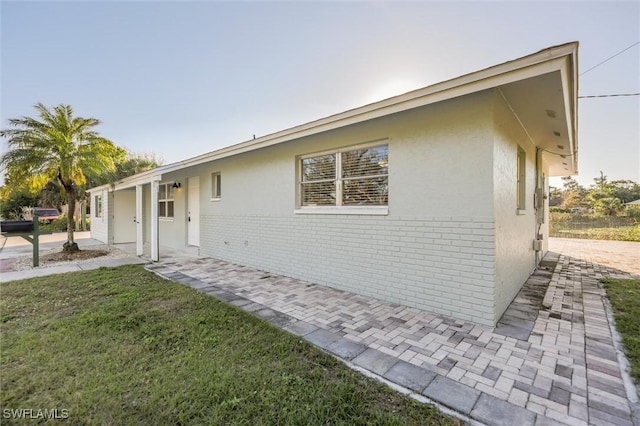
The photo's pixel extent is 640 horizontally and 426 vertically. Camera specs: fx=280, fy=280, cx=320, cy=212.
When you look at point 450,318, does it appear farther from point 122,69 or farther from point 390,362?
point 122,69

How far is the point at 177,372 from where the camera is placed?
2568 mm

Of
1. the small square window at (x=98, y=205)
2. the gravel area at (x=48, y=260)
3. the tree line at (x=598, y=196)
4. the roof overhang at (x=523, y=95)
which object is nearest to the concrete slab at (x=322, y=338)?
the roof overhang at (x=523, y=95)

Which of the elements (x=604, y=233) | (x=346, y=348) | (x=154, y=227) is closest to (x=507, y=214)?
(x=346, y=348)

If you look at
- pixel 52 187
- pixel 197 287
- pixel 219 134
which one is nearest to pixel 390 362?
pixel 197 287

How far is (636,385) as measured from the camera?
2.42 m

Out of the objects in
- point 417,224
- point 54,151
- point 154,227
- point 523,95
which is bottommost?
point 154,227

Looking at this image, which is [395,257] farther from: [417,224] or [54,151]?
[54,151]

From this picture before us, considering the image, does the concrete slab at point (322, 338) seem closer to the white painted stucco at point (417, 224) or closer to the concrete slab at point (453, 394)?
the concrete slab at point (453, 394)

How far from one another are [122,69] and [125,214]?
6.49 metres

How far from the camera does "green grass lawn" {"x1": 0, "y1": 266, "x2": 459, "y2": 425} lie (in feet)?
6.74

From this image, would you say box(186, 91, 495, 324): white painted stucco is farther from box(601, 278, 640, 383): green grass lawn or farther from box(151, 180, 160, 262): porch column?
box(151, 180, 160, 262): porch column

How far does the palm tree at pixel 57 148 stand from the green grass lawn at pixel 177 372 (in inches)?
231

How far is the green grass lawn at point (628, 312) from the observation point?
2928mm

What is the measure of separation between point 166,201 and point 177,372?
10.3m
